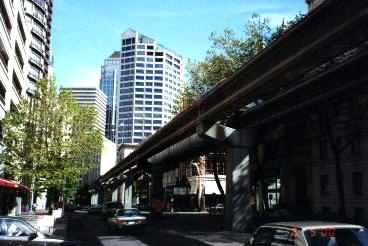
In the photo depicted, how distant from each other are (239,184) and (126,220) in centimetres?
695

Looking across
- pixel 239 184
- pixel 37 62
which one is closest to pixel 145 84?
pixel 37 62

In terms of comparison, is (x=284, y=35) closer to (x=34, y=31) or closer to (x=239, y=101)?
(x=239, y=101)

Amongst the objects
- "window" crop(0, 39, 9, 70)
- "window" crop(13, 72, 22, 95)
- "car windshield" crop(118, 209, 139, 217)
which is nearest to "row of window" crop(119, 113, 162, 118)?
"window" crop(13, 72, 22, 95)

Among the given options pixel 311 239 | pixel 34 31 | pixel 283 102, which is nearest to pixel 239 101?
pixel 283 102

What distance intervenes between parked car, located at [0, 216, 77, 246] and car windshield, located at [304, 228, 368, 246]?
25.5 feet

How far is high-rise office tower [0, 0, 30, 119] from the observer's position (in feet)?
151

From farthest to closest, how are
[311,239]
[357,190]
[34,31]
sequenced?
[34,31] → [357,190] → [311,239]

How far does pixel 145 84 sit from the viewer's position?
136 metres

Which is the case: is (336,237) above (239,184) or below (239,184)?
below

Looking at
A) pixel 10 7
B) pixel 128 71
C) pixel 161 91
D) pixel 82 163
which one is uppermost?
pixel 128 71

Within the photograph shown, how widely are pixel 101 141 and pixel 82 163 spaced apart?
9.99ft

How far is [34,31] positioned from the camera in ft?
347

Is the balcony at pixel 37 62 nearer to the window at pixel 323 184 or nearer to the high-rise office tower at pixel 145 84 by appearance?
the high-rise office tower at pixel 145 84

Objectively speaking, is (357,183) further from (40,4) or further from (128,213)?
(40,4)
